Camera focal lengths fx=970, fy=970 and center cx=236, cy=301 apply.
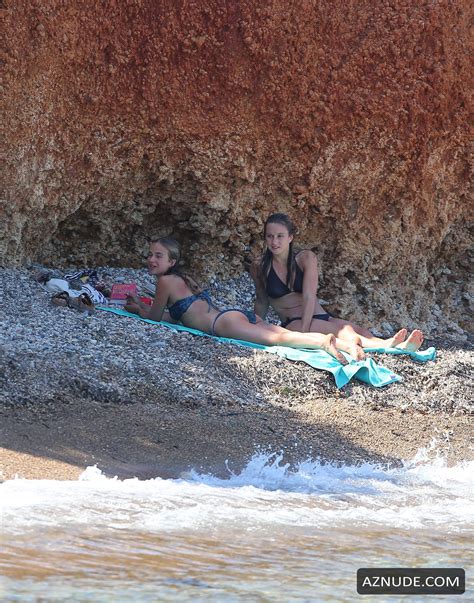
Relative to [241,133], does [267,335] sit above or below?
below

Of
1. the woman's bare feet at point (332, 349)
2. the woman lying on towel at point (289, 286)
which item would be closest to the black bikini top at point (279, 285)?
the woman lying on towel at point (289, 286)

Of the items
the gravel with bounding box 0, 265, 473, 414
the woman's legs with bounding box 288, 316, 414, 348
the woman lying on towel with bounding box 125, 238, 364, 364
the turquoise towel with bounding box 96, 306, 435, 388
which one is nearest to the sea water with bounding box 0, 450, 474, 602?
the gravel with bounding box 0, 265, 473, 414

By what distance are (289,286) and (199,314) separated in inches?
33.5

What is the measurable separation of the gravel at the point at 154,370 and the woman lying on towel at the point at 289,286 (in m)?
0.69

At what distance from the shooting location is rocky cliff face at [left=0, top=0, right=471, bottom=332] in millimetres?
9250

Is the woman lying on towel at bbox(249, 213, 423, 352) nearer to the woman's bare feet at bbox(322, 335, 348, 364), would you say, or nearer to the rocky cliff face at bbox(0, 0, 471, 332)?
the woman's bare feet at bbox(322, 335, 348, 364)

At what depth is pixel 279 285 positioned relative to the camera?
27.8 ft

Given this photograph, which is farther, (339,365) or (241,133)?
(241,133)

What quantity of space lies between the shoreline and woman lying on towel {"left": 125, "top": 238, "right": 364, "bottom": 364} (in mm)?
325

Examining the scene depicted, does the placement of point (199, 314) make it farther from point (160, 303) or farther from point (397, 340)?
point (397, 340)

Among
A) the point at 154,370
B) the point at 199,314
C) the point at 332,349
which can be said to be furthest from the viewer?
the point at 199,314

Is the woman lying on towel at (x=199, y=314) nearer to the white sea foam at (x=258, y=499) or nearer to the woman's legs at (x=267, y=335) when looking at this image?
the woman's legs at (x=267, y=335)

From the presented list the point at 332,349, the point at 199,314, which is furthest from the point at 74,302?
the point at 332,349

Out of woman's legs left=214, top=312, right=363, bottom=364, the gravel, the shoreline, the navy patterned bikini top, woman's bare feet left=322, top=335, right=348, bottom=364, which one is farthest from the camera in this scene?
the navy patterned bikini top
